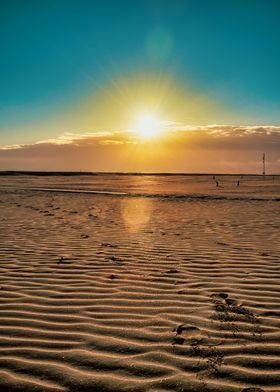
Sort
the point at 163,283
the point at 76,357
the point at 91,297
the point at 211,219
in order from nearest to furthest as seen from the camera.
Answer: the point at 76,357 < the point at 91,297 < the point at 163,283 < the point at 211,219

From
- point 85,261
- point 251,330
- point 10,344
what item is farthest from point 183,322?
point 85,261

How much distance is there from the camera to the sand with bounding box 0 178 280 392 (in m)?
3.08

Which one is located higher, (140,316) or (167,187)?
(140,316)

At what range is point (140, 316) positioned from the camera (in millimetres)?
4277

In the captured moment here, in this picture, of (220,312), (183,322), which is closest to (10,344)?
(183,322)

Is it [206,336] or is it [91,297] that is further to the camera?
[91,297]

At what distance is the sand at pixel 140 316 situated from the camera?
3.08 metres

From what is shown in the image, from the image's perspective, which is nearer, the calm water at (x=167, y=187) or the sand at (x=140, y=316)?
the sand at (x=140, y=316)

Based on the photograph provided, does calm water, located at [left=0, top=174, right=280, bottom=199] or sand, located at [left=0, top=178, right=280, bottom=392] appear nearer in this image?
sand, located at [left=0, top=178, right=280, bottom=392]

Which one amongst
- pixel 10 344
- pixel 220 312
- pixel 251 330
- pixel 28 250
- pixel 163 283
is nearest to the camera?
pixel 10 344

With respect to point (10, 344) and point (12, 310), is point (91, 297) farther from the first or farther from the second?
point (10, 344)

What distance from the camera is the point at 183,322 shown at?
4098mm

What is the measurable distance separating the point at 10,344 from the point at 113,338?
39.2 inches

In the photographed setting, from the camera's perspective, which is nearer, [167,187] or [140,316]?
[140,316]
